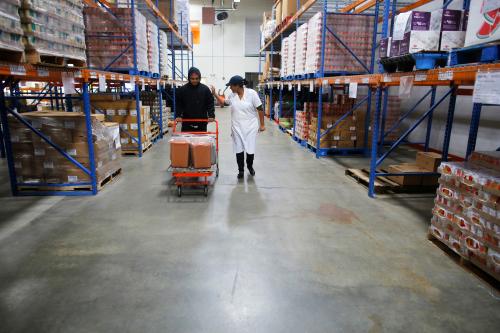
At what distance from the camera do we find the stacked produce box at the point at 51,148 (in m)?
5.11

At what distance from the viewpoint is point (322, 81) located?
24.5ft

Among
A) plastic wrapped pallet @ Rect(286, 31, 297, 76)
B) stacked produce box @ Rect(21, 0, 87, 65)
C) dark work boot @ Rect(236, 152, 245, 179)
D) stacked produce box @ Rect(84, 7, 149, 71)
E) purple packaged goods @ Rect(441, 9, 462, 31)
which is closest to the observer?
stacked produce box @ Rect(21, 0, 87, 65)

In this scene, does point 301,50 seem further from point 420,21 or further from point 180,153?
point 180,153

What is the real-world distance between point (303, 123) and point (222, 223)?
243 inches

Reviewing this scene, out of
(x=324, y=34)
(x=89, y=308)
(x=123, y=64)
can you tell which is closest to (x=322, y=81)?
(x=324, y=34)

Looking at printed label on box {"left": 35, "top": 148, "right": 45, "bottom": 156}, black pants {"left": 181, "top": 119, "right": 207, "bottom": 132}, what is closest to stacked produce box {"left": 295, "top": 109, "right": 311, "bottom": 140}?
black pants {"left": 181, "top": 119, "right": 207, "bottom": 132}

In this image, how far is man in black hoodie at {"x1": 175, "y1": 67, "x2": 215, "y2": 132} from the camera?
19.8 feet

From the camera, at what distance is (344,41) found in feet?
26.0

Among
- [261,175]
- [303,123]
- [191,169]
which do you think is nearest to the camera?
[191,169]

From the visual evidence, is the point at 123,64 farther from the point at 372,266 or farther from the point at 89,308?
the point at 372,266

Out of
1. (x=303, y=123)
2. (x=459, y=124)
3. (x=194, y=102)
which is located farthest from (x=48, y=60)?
(x=459, y=124)

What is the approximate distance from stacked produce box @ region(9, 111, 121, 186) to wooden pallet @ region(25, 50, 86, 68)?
897 millimetres

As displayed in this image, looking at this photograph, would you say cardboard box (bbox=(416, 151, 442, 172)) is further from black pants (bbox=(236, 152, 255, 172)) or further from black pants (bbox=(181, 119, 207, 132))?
black pants (bbox=(181, 119, 207, 132))

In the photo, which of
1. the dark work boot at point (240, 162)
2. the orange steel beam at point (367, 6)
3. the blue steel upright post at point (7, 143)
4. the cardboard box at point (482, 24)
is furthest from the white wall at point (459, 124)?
the blue steel upright post at point (7, 143)
